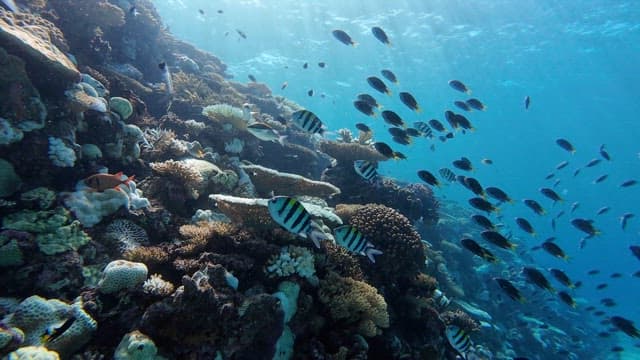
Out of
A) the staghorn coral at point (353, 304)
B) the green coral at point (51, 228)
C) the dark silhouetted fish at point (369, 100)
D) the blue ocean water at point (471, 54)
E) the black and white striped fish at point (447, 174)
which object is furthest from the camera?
the blue ocean water at point (471, 54)

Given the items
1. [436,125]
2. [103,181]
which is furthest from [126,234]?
[436,125]

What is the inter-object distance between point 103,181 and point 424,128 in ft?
26.5

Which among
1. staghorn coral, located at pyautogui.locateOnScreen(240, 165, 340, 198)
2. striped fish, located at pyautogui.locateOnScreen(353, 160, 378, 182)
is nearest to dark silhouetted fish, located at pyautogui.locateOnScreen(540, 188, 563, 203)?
striped fish, located at pyautogui.locateOnScreen(353, 160, 378, 182)

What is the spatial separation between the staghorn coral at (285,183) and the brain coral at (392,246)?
2.93 feet

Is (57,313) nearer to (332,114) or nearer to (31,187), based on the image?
(31,187)

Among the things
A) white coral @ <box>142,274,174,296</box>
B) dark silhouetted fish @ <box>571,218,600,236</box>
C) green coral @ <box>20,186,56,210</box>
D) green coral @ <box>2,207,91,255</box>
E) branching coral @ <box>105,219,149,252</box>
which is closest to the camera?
white coral @ <box>142,274,174,296</box>

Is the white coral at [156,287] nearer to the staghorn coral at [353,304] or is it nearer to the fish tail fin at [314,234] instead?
the fish tail fin at [314,234]

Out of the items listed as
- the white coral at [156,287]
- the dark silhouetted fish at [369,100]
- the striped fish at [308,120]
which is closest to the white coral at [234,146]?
the striped fish at [308,120]

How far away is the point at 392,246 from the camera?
6801 mm

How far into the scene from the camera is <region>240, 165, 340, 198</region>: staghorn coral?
701cm

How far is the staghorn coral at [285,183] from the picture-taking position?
7.01 meters

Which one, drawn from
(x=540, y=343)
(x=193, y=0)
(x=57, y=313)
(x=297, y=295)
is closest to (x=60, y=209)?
(x=57, y=313)

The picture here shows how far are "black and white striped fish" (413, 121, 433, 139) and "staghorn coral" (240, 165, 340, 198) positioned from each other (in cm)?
421

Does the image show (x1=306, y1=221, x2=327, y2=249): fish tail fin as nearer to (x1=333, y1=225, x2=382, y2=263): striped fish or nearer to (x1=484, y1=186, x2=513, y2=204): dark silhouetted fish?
(x1=333, y1=225, x2=382, y2=263): striped fish
